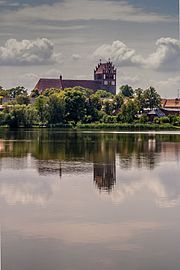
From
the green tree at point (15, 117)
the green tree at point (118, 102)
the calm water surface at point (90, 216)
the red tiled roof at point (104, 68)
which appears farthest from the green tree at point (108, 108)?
the calm water surface at point (90, 216)

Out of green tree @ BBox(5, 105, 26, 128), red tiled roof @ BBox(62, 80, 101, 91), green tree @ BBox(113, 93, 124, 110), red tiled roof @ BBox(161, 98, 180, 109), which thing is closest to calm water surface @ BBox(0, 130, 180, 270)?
green tree @ BBox(5, 105, 26, 128)

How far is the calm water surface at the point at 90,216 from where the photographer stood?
6.37 m

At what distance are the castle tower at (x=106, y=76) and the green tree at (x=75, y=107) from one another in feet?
125

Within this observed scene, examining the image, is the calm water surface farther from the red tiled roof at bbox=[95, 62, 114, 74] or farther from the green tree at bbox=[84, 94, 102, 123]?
the red tiled roof at bbox=[95, 62, 114, 74]

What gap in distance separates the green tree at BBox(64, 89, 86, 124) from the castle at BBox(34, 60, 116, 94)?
98.5ft

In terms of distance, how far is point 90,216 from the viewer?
27.4 feet

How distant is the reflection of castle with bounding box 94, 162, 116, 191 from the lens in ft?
37.0

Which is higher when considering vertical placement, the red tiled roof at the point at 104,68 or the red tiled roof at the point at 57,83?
the red tiled roof at the point at 104,68

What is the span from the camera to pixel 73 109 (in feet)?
163

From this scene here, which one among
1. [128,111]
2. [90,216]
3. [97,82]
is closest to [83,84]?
[97,82]

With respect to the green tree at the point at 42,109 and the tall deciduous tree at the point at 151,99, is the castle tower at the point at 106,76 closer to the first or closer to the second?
the tall deciduous tree at the point at 151,99

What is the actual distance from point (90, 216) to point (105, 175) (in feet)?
14.6

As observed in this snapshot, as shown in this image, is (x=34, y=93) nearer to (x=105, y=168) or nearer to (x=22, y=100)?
(x=22, y=100)

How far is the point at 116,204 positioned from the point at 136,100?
4277 centimetres
